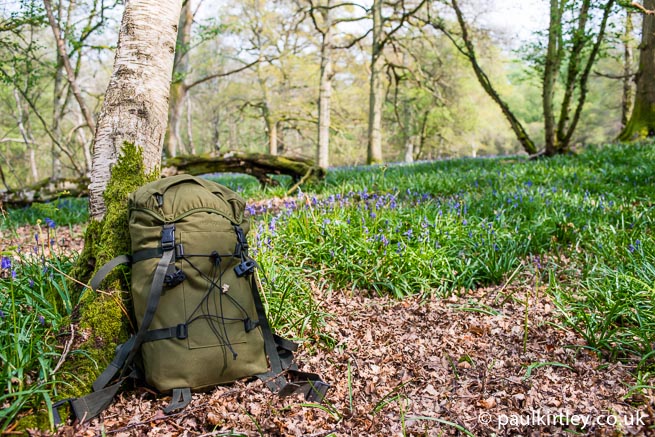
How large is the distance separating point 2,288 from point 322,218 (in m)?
2.54

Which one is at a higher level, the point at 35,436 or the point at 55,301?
the point at 55,301

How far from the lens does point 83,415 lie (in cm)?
173

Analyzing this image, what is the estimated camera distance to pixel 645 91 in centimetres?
961

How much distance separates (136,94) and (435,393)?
244 centimetres

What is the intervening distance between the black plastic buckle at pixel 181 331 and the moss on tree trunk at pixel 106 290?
409 mm

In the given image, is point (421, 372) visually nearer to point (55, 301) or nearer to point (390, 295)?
point (390, 295)

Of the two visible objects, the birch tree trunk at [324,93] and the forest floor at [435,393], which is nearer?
the forest floor at [435,393]

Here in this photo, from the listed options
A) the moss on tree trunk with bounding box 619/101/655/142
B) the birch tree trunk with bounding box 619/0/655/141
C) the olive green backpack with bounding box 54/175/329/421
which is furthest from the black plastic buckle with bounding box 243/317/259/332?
the birch tree trunk with bounding box 619/0/655/141

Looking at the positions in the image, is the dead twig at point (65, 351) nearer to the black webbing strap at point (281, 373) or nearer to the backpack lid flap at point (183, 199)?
the backpack lid flap at point (183, 199)

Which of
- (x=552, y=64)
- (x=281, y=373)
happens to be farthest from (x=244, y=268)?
(x=552, y=64)

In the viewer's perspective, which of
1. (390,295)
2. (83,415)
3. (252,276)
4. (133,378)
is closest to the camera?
(83,415)

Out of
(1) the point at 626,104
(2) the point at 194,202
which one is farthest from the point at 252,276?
(1) the point at 626,104

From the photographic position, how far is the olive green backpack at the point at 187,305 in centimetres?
187

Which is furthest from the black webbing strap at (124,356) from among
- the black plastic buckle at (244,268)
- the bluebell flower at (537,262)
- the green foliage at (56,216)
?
the green foliage at (56,216)
